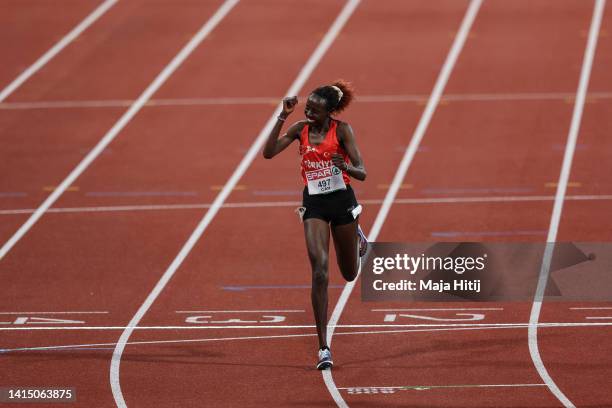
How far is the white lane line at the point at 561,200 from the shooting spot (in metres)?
10.2

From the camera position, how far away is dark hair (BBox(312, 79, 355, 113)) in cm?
1055

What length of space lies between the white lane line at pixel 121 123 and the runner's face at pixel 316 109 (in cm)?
504

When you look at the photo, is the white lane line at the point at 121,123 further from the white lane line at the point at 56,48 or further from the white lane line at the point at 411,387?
the white lane line at the point at 411,387

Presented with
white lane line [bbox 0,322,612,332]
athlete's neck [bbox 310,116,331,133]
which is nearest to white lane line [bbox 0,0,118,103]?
white lane line [bbox 0,322,612,332]

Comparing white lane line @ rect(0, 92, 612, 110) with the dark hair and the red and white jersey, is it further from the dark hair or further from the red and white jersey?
the red and white jersey

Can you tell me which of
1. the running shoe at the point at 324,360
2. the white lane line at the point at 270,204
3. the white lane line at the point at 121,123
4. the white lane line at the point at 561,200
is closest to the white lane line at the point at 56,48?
the white lane line at the point at 121,123

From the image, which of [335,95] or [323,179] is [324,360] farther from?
[335,95]

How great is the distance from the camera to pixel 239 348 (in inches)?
438

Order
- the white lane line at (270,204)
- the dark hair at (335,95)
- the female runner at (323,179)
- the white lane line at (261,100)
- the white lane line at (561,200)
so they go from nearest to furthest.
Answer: the white lane line at (561,200), the female runner at (323,179), the dark hair at (335,95), the white lane line at (270,204), the white lane line at (261,100)

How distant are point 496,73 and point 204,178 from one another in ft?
18.7

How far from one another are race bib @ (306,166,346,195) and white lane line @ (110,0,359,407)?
204 cm

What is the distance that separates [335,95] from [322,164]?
55 centimetres

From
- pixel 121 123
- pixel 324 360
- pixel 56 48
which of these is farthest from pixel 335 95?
pixel 56 48

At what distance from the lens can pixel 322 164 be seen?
10523 mm
